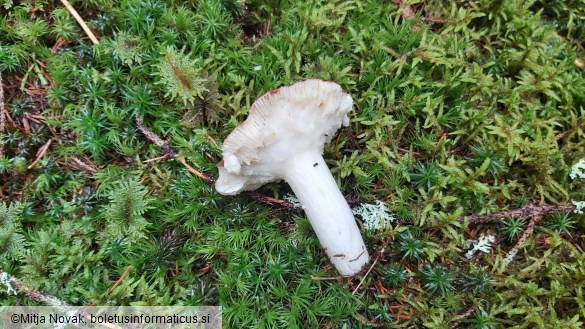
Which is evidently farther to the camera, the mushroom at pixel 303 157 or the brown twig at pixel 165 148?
the brown twig at pixel 165 148

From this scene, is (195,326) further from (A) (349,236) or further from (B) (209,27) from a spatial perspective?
(B) (209,27)

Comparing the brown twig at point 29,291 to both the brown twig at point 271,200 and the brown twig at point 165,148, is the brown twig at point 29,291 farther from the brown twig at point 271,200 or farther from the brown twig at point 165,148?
the brown twig at point 271,200

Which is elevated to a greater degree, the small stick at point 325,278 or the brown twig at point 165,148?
the brown twig at point 165,148

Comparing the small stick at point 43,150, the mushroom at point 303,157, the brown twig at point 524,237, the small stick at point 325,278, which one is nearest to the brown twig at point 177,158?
the mushroom at point 303,157

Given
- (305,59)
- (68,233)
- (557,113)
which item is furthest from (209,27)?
(557,113)

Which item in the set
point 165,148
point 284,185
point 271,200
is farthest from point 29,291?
point 284,185

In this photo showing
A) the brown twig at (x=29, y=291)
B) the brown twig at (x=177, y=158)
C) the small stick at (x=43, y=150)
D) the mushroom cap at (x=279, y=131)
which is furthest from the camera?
Result: the small stick at (x=43, y=150)

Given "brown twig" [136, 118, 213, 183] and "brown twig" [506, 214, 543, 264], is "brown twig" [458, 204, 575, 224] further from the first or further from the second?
"brown twig" [136, 118, 213, 183]

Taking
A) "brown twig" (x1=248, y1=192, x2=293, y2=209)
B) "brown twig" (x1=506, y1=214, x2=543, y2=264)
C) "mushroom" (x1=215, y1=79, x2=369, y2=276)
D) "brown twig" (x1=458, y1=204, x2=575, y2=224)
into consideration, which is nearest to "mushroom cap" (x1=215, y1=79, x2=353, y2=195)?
"mushroom" (x1=215, y1=79, x2=369, y2=276)
